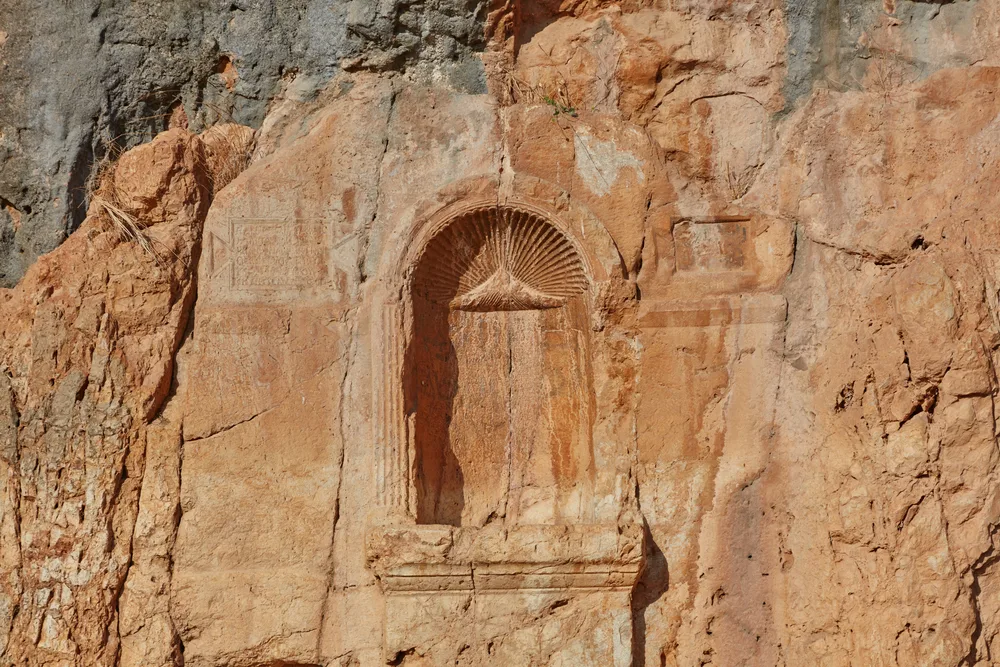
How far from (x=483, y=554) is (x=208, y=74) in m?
3.21

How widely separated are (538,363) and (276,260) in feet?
5.19

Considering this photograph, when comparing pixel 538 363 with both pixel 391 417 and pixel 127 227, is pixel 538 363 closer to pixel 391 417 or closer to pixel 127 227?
pixel 391 417

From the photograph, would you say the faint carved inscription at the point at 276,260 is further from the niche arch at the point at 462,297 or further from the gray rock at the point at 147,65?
the gray rock at the point at 147,65

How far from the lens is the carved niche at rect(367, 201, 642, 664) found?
687cm

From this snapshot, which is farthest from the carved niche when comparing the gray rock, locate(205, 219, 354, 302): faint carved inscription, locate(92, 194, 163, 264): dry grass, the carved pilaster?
locate(92, 194, 163, 264): dry grass

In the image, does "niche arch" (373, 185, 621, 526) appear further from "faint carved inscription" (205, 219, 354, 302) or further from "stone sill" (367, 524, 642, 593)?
"faint carved inscription" (205, 219, 354, 302)

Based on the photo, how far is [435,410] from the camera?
7441 mm

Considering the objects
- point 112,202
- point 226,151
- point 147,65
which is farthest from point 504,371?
point 147,65

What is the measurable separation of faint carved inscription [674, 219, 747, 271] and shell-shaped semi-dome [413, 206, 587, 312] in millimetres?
577

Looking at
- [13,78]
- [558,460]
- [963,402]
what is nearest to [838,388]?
[963,402]

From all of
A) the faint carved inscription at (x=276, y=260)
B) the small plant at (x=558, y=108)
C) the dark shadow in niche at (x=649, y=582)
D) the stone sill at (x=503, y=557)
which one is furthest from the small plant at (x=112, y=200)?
the dark shadow in niche at (x=649, y=582)

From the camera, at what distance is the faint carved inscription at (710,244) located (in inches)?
290

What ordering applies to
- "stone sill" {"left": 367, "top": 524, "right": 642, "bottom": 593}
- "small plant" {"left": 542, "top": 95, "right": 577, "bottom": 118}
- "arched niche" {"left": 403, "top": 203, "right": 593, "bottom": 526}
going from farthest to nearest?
"small plant" {"left": 542, "top": 95, "right": 577, "bottom": 118} → "arched niche" {"left": 403, "top": 203, "right": 593, "bottom": 526} → "stone sill" {"left": 367, "top": 524, "right": 642, "bottom": 593}

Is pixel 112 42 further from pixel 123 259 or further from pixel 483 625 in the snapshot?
pixel 483 625
